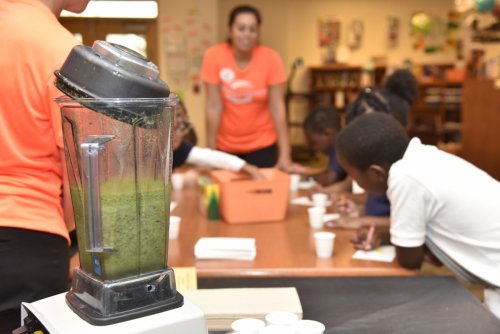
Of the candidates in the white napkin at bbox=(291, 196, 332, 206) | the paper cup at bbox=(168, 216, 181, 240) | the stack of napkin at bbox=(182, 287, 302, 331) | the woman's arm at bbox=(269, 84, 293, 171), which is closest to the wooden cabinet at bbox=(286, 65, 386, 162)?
the woman's arm at bbox=(269, 84, 293, 171)

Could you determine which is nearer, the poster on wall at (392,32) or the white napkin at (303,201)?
the white napkin at (303,201)

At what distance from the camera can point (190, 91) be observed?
854 centimetres

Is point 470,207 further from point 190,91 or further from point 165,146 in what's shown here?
point 190,91

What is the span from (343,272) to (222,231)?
661mm

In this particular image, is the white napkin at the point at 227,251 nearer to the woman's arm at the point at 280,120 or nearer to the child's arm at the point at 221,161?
the child's arm at the point at 221,161

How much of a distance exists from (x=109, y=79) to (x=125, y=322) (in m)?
0.45

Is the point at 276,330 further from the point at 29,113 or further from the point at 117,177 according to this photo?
the point at 29,113

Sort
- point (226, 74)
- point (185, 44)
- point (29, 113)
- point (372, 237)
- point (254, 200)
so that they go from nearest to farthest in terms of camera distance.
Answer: point (29, 113), point (372, 237), point (254, 200), point (226, 74), point (185, 44)

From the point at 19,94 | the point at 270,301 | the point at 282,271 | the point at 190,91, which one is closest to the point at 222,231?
the point at 282,271

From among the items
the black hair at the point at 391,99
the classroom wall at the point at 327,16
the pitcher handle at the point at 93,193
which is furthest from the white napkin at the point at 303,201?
the classroom wall at the point at 327,16

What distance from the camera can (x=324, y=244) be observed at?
75.2 inches

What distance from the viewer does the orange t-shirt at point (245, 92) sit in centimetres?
340

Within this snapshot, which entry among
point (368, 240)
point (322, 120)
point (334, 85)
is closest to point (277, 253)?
point (368, 240)

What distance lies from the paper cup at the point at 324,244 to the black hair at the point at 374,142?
0.28 metres
